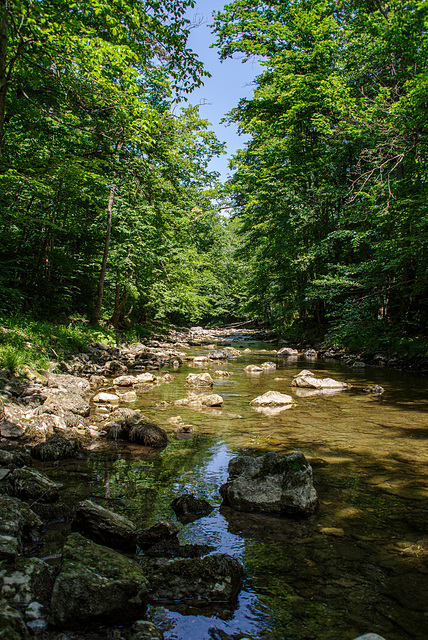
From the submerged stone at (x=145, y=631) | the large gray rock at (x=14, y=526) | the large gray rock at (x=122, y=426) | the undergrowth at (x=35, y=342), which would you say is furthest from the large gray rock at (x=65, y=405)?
the submerged stone at (x=145, y=631)

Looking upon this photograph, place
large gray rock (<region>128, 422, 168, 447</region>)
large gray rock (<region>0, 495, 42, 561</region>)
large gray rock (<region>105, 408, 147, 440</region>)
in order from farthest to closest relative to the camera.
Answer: large gray rock (<region>105, 408, 147, 440</region>) < large gray rock (<region>128, 422, 168, 447</region>) < large gray rock (<region>0, 495, 42, 561</region>)

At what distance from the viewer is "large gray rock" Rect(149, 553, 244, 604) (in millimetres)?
2326

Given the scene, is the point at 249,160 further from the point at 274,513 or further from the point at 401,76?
the point at 274,513

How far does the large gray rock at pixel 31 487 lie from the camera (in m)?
3.41

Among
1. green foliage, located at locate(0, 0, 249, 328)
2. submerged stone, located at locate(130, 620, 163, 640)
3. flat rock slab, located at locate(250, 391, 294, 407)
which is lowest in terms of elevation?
flat rock slab, located at locate(250, 391, 294, 407)

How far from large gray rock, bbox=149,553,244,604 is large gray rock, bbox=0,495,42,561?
0.88 m

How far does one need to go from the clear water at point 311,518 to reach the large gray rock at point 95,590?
200 millimetres

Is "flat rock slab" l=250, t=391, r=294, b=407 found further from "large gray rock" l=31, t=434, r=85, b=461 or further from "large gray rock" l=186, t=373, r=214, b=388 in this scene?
"large gray rock" l=31, t=434, r=85, b=461

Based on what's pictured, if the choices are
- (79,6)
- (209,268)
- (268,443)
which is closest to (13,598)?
(268,443)

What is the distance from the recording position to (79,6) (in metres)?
6.88

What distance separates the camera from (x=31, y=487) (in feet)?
11.3

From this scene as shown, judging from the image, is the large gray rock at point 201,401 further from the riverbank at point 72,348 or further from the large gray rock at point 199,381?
the riverbank at point 72,348

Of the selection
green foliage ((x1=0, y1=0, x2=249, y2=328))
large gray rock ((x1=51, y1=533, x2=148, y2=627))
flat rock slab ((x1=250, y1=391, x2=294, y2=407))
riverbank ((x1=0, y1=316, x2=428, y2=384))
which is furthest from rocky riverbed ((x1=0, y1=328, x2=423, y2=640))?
green foliage ((x1=0, y1=0, x2=249, y2=328))

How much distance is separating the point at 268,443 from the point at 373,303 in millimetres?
10533
